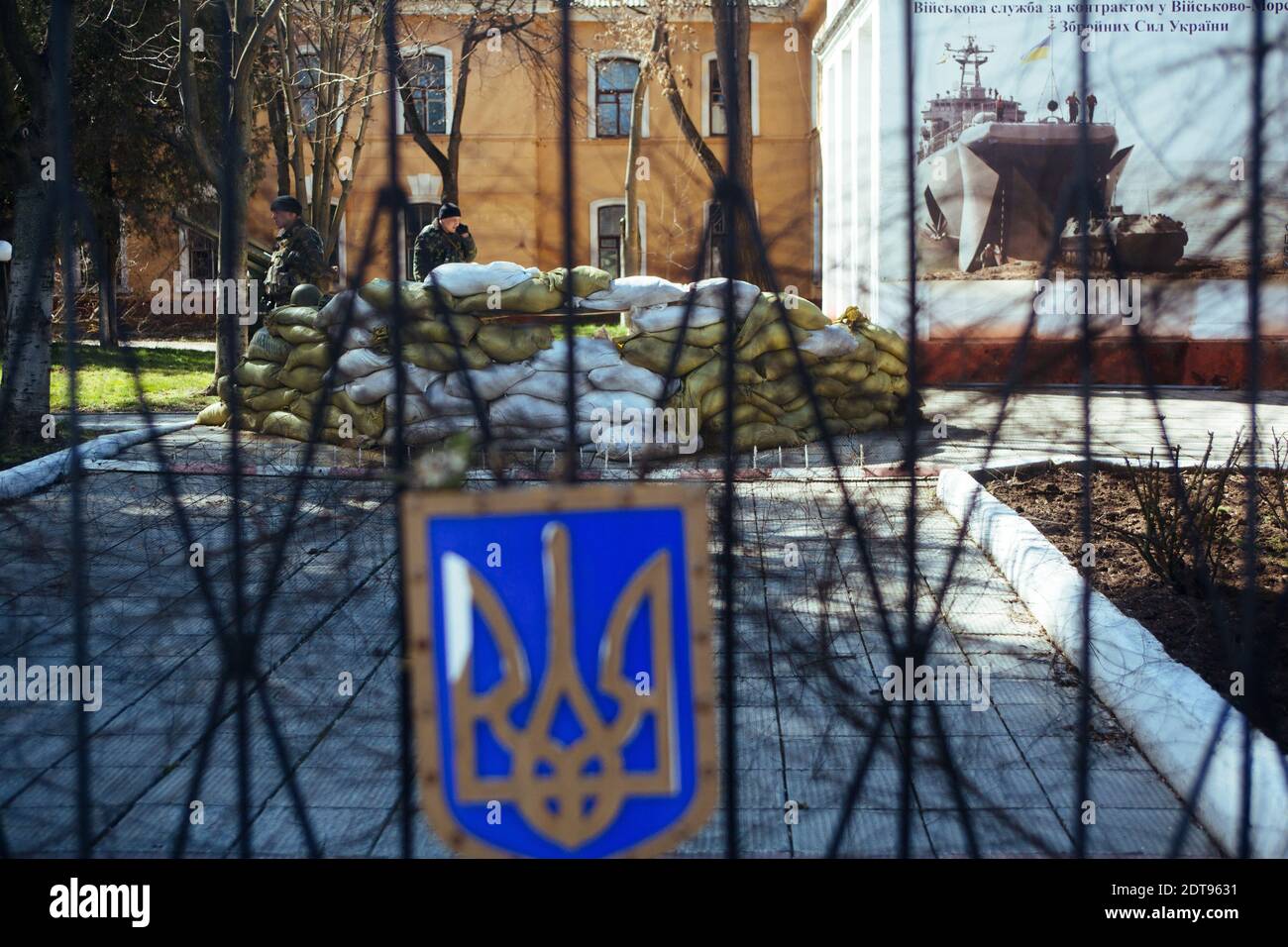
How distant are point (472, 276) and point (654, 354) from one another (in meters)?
3.38

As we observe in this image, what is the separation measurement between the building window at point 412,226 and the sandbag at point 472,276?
8 cm

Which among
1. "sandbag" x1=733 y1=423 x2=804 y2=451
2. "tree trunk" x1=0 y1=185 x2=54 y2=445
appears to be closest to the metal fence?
"sandbag" x1=733 y1=423 x2=804 y2=451

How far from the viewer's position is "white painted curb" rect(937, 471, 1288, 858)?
262cm

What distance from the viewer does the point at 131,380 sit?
7.63 feet

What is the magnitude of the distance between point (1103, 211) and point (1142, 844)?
1365 mm

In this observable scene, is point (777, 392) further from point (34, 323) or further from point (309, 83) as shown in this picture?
point (309, 83)

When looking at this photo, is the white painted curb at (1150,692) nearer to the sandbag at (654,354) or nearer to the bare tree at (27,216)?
the bare tree at (27,216)

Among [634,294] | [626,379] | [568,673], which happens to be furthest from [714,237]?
[626,379]

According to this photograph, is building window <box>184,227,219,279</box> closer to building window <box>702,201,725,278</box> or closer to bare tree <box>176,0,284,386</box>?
bare tree <box>176,0,284,386</box>

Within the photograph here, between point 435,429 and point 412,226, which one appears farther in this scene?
point 412,226

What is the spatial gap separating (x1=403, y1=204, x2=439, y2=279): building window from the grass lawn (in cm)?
55

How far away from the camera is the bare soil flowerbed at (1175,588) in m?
3.47

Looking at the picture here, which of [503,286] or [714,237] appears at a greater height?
[503,286]
